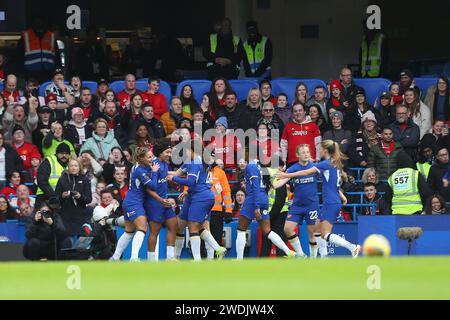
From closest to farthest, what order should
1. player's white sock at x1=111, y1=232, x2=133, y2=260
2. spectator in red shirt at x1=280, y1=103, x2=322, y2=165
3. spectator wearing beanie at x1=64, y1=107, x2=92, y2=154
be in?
player's white sock at x1=111, y1=232, x2=133, y2=260 < spectator in red shirt at x1=280, y1=103, x2=322, y2=165 < spectator wearing beanie at x1=64, y1=107, x2=92, y2=154

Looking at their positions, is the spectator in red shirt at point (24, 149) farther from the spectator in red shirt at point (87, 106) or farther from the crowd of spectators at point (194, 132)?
the spectator in red shirt at point (87, 106)

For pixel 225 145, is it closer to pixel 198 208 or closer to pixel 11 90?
pixel 198 208

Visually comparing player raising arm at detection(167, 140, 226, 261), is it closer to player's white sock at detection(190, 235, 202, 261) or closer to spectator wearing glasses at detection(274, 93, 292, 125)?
player's white sock at detection(190, 235, 202, 261)

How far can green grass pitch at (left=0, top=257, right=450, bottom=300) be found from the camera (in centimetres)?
1394

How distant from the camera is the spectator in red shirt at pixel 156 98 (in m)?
22.9

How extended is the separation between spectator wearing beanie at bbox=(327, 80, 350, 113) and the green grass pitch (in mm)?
8327

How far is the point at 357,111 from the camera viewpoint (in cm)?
2269

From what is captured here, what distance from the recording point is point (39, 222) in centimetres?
1964

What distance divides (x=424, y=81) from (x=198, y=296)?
1113 cm

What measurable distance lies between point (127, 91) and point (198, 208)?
15.0 ft

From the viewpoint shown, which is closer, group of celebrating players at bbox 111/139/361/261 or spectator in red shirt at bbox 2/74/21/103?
group of celebrating players at bbox 111/139/361/261

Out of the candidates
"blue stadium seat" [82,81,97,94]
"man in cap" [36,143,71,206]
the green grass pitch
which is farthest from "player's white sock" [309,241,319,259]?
"blue stadium seat" [82,81,97,94]

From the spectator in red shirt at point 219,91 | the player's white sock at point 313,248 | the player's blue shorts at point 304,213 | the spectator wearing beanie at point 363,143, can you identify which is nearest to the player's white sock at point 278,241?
the player's blue shorts at point 304,213

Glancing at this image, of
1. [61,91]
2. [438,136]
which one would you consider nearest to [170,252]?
[61,91]
